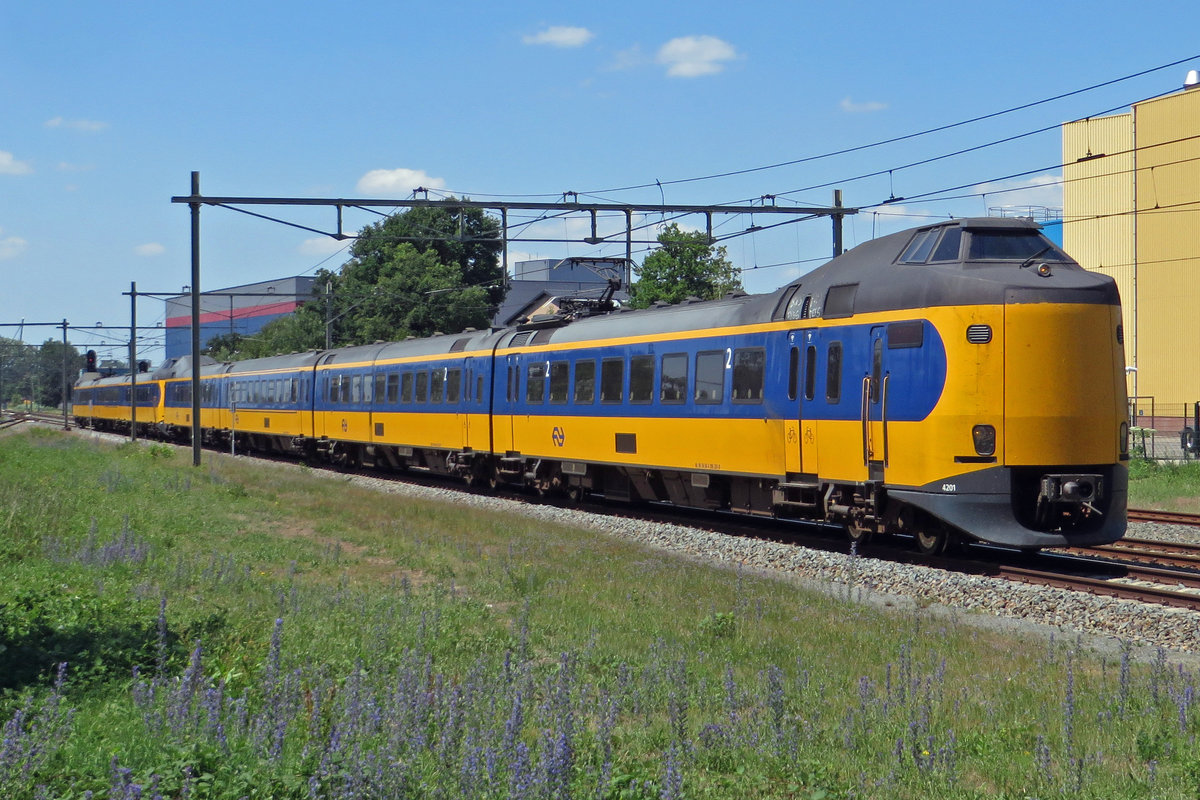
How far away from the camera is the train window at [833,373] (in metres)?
14.2

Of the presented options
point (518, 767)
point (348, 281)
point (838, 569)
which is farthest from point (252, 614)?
point (348, 281)

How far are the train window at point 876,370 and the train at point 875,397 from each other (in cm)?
2

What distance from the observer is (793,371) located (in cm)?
1511

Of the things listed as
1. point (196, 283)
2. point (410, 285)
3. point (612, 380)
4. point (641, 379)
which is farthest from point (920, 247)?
point (410, 285)

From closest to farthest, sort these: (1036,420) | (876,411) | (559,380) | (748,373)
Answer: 1. (1036,420)
2. (876,411)
3. (748,373)
4. (559,380)

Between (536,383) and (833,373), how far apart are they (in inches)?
366

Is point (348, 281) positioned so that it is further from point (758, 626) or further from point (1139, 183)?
point (758, 626)

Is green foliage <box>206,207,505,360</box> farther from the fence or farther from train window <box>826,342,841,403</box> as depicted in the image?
train window <box>826,342,841,403</box>

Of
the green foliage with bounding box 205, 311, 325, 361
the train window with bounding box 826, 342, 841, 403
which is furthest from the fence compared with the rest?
the green foliage with bounding box 205, 311, 325, 361

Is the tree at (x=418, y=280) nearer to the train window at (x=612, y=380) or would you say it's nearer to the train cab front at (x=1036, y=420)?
the train window at (x=612, y=380)

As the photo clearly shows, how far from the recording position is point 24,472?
24109 mm

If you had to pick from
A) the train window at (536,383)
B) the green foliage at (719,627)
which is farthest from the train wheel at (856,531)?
the train window at (536,383)

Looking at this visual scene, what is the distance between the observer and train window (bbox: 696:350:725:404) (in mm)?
16797

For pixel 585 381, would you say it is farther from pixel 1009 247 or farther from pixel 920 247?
pixel 1009 247
